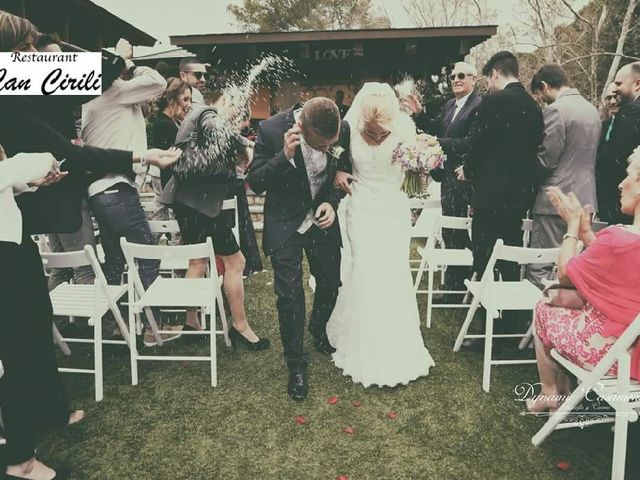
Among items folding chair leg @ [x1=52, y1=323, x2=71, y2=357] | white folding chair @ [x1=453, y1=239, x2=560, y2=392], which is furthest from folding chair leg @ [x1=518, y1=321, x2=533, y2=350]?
folding chair leg @ [x1=52, y1=323, x2=71, y2=357]

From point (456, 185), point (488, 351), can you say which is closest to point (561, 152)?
point (456, 185)

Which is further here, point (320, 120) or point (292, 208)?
point (292, 208)

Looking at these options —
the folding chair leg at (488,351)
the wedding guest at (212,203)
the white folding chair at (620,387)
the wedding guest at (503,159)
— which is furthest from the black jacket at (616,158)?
the wedding guest at (212,203)

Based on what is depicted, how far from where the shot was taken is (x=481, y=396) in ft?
11.7

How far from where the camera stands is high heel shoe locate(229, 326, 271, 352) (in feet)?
14.2

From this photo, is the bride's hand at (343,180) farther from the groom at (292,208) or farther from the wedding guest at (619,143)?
the wedding guest at (619,143)

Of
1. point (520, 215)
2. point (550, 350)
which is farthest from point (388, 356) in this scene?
point (520, 215)

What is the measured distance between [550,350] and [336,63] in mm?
12919

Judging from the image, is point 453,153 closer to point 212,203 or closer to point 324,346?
point 324,346

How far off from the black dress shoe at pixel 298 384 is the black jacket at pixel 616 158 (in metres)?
3.36

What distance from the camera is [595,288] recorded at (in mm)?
2572

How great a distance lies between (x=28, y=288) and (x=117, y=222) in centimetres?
153

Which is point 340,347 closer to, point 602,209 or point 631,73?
point 602,209

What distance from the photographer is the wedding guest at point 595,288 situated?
2.45 m
